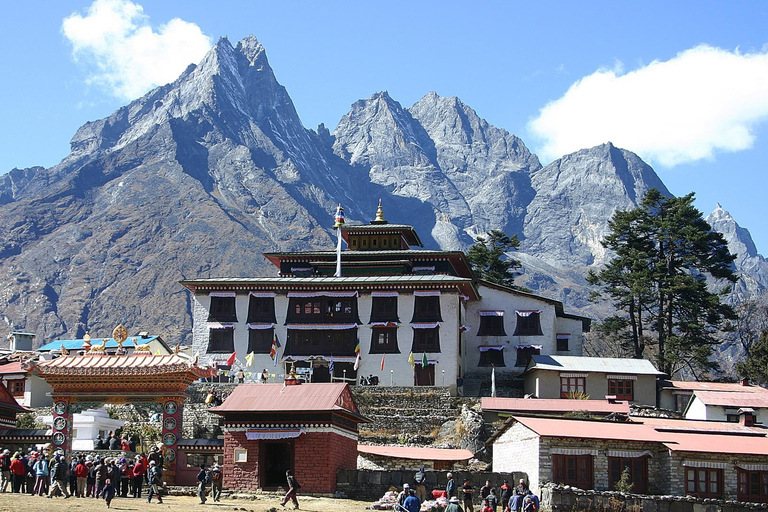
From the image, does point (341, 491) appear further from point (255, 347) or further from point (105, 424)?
point (255, 347)

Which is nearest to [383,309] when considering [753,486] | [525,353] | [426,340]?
[426,340]

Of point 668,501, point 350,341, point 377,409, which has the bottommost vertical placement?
point 668,501

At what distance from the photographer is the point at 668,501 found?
3828 cm

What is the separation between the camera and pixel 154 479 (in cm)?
3450

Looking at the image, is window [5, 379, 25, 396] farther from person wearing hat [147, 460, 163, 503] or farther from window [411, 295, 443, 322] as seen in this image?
person wearing hat [147, 460, 163, 503]

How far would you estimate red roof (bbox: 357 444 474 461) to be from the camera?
144 ft

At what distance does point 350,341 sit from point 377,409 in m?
10.7

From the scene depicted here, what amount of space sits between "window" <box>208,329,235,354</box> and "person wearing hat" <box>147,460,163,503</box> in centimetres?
3054

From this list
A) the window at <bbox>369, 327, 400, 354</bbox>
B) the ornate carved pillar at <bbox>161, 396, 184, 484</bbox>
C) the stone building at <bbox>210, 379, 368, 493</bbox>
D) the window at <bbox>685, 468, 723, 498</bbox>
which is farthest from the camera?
the window at <bbox>369, 327, 400, 354</bbox>

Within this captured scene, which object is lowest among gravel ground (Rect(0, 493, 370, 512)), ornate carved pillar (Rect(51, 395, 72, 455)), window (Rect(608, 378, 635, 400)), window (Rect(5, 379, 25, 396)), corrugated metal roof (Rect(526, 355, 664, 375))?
gravel ground (Rect(0, 493, 370, 512))

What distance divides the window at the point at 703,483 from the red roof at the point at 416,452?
9566 millimetres

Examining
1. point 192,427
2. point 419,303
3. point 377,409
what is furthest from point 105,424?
point 419,303

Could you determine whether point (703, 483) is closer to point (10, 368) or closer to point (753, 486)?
point (753, 486)

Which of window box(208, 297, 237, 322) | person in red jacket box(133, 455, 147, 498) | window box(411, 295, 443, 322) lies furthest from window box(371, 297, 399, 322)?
person in red jacket box(133, 455, 147, 498)
